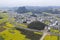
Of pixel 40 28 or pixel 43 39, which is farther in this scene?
pixel 40 28

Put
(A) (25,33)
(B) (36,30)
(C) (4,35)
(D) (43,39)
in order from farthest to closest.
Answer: (B) (36,30)
(A) (25,33)
(C) (4,35)
(D) (43,39)

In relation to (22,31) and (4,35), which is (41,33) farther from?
(4,35)

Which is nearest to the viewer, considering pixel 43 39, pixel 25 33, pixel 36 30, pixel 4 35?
pixel 43 39

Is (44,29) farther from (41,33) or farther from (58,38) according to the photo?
(58,38)

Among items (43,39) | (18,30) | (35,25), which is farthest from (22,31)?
(43,39)

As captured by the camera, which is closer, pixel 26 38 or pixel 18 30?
pixel 26 38

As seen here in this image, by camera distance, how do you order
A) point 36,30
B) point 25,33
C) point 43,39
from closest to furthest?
point 43,39, point 25,33, point 36,30

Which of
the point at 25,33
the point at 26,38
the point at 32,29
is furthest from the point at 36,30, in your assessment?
the point at 26,38

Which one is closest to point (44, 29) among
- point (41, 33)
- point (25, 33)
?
point (41, 33)
